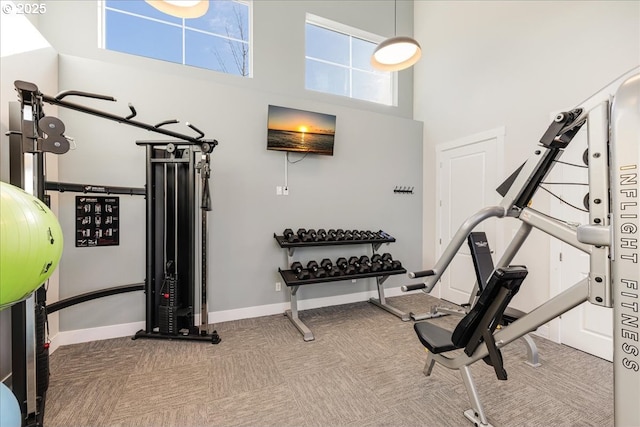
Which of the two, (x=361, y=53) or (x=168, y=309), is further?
(x=361, y=53)

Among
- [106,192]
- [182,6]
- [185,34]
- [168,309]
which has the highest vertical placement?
[185,34]

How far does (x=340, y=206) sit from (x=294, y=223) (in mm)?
779

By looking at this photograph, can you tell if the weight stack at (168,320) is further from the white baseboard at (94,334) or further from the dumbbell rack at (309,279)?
the dumbbell rack at (309,279)

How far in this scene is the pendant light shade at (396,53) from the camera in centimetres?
269

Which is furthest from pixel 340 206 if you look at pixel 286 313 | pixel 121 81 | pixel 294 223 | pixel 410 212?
pixel 121 81

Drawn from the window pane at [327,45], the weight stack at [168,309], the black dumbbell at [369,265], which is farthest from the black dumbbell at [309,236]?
the window pane at [327,45]

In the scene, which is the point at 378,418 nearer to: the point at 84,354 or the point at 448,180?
the point at 84,354

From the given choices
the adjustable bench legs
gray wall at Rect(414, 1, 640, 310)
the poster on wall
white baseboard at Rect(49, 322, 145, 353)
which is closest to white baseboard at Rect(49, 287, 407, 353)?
white baseboard at Rect(49, 322, 145, 353)

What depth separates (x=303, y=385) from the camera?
2248 mm

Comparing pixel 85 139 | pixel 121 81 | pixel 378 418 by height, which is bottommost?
pixel 378 418

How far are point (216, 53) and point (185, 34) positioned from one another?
42 cm

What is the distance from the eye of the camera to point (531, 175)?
5.10ft

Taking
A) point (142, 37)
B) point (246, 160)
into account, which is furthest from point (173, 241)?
point (142, 37)

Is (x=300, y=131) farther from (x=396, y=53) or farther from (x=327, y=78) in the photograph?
(x=396, y=53)
